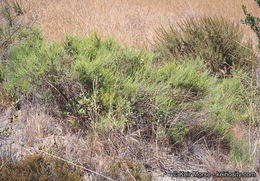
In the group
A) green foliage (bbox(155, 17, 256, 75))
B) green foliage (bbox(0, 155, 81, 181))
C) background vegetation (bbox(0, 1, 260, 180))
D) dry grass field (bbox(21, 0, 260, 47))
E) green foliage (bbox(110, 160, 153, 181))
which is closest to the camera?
green foliage (bbox(0, 155, 81, 181))

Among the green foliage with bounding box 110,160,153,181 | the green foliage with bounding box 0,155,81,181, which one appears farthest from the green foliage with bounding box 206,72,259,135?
the green foliage with bounding box 0,155,81,181

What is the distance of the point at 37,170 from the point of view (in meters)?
1.97

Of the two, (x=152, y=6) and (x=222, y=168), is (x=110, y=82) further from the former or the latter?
(x=152, y=6)

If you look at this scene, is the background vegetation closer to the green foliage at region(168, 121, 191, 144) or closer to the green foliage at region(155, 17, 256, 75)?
the green foliage at region(168, 121, 191, 144)

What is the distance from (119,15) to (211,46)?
12.6 ft

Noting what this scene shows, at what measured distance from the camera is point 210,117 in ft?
9.01

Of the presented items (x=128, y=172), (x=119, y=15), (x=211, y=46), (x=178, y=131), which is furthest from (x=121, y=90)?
(x=119, y=15)

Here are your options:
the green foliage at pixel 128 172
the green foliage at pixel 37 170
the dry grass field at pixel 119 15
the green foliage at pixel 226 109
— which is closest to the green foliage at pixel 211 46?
the dry grass field at pixel 119 15

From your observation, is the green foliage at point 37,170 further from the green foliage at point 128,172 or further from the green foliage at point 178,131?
the green foliage at point 178,131

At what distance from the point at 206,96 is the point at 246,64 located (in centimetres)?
165

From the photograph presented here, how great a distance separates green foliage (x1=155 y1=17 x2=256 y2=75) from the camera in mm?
4133

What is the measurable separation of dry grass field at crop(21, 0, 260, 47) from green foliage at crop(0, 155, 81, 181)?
9.39 feet

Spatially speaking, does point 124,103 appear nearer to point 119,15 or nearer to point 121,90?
point 121,90

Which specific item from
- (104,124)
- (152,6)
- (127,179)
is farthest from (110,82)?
(152,6)
